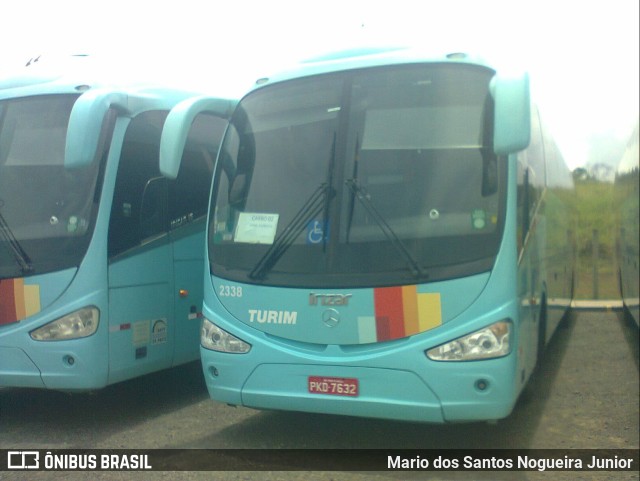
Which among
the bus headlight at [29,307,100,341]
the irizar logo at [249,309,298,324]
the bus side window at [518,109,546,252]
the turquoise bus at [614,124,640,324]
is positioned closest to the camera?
the irizar logo at [249,309,298,324]

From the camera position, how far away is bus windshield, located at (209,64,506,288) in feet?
18.9

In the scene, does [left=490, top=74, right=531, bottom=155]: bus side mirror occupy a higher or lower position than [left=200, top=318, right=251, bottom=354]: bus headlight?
higher

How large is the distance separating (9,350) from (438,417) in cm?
390

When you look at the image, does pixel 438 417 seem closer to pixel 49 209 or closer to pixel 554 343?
pixel 49 209

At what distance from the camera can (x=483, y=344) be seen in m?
5.56

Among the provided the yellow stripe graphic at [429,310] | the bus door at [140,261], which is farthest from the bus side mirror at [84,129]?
the yellow stripe graphic at [429,310]

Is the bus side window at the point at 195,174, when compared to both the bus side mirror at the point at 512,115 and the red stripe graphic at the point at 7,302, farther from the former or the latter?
the bus side mirror at the point at 512,115

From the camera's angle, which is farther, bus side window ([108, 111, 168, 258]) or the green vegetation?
the green vegetation

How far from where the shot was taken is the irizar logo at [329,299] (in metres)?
5.88

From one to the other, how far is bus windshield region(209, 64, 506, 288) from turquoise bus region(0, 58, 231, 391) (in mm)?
1254

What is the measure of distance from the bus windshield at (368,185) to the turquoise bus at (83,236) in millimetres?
1254

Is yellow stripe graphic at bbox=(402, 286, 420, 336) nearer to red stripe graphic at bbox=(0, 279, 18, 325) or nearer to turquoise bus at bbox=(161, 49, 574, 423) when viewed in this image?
turquoise bus at bbox=(161, 49, 574, 423)

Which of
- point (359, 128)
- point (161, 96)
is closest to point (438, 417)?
point (359, 128)

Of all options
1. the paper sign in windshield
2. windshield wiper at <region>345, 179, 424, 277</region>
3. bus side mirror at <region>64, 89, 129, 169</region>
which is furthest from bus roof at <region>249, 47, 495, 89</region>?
bus side mirror at <region>64, 89, 129, 169</region>
